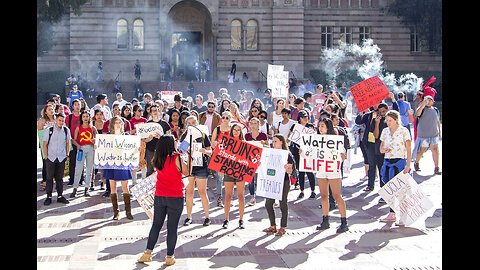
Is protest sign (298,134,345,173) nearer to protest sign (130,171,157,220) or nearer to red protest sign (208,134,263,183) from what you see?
red protest sign (208,134,263,183)

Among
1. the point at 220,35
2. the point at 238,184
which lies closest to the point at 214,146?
the point at 238,184

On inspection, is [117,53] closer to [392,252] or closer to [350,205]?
[350,205]

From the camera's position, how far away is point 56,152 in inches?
484

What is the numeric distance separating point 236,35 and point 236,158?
3359 cm

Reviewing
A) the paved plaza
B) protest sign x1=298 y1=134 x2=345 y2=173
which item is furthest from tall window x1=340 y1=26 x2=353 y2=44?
protest sign x1=298 y1=134 x2=345 y2=173

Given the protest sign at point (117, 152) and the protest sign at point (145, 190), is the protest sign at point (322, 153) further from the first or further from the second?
the protest sign at point (117, 152)

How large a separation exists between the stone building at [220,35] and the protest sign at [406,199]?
32.3 meters

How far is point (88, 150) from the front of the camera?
13.1 meters

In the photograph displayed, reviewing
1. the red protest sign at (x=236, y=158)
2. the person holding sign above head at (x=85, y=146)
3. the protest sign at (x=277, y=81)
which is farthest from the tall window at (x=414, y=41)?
the red protest sign at (x=236, y=158)

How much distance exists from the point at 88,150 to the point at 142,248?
4.62 m

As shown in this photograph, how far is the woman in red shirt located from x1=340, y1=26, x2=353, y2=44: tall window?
37963mm

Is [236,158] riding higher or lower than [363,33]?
lower

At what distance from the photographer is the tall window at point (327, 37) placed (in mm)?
44375

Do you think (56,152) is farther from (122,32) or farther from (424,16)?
(424,16)
